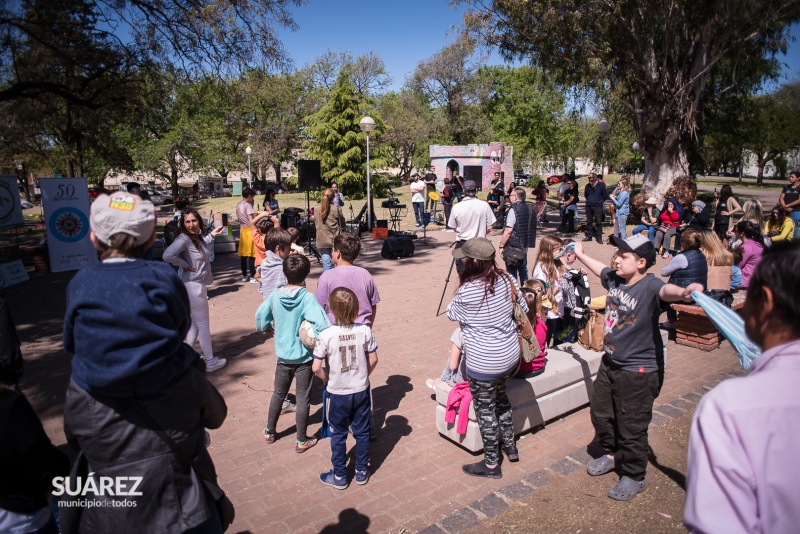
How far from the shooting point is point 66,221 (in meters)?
12.2

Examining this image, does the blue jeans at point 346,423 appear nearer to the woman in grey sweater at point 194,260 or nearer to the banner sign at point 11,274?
the woman in grey sweater at point 194,260

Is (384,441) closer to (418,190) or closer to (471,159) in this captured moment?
(418,190)

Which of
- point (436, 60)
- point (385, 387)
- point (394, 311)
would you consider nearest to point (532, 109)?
point (436, 60)

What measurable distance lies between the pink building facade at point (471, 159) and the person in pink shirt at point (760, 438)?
28950 mm

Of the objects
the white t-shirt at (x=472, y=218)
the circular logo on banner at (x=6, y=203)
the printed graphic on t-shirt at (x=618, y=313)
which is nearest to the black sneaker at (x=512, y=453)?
the printed graphic on t-shirt at (x=618, y=313)

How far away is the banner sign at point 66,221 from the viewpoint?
1189 cm

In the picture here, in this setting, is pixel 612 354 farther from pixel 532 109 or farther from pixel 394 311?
pixel 532 109

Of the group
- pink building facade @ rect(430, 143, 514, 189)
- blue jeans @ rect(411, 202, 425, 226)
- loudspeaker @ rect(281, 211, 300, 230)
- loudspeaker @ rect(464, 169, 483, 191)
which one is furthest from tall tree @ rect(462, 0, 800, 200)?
pink building facade @ rect(430, 143, 514, 189)

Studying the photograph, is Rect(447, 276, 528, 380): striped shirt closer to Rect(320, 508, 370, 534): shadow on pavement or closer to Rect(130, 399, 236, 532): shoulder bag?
Rect(320, 508, 370, 534): shadow on pavement

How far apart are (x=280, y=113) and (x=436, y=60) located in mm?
15012

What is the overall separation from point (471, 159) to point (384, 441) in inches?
1126

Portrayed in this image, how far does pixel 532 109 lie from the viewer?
40750 mm

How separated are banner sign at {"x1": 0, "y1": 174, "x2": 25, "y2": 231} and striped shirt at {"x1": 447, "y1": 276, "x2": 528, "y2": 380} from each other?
40.7ft

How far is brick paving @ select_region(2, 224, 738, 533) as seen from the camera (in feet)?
11.8
